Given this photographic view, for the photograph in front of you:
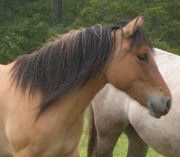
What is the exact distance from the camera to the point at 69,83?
380 centimetres

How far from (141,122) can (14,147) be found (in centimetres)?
150

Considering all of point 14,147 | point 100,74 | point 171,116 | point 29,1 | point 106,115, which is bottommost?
point 29,1

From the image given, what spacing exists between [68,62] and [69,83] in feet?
0.53

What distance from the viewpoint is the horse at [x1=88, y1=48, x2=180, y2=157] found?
466 centimetres

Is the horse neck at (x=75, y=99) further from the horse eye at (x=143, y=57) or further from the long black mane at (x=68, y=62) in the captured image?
the horse eye at (x=143, y=57)

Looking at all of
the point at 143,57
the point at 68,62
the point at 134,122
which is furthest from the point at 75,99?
the point at 134,122

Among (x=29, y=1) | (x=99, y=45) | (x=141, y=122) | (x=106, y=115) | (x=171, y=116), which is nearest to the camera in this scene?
(x=99, y=45)

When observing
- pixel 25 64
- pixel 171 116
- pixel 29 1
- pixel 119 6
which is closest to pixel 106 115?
pixel 171 116

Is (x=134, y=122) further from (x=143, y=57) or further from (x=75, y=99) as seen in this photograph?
(x=143, y=57)

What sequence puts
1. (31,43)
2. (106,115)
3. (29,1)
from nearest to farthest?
(106,115), (31,43), (29,1)

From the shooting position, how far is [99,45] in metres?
3.72

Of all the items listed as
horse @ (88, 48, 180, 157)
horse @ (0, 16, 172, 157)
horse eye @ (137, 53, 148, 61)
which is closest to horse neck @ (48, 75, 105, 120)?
horse @ (0, 16, 172, 157)

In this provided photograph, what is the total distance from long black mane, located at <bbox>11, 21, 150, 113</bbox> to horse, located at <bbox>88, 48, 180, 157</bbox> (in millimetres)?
1173

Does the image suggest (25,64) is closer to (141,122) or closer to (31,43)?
(141,122)
